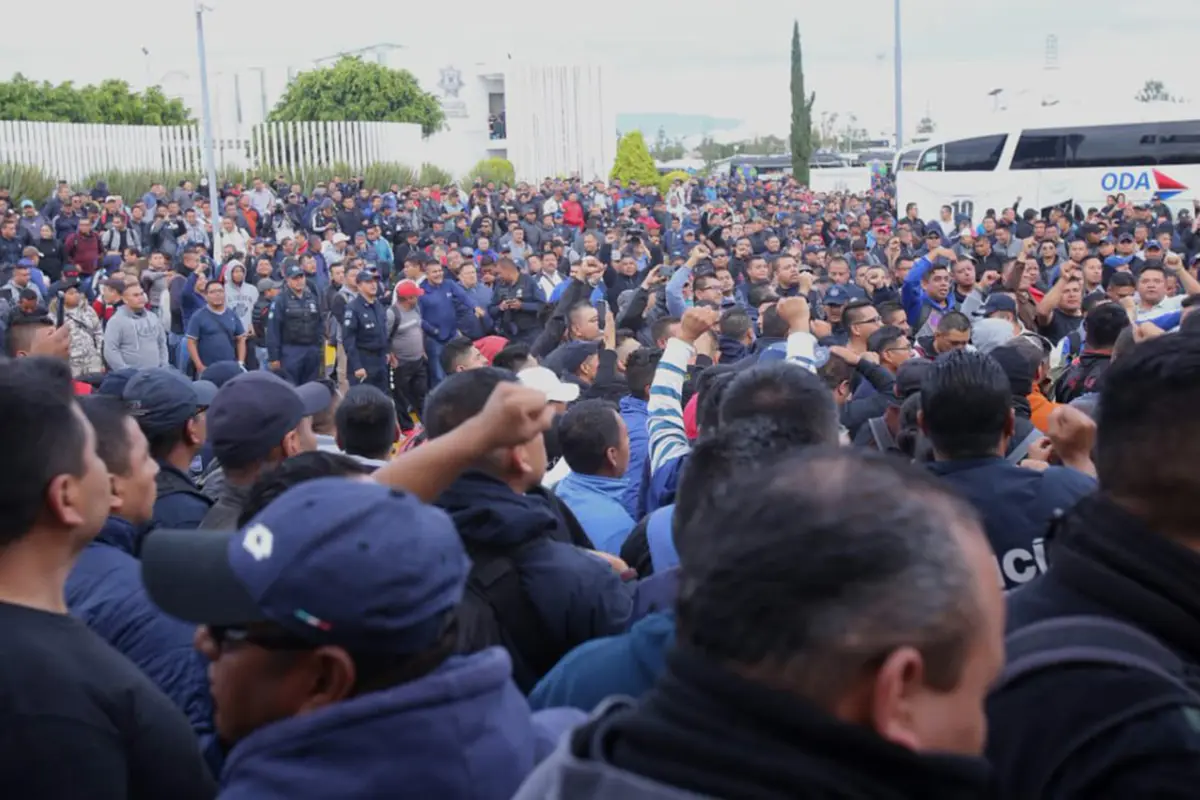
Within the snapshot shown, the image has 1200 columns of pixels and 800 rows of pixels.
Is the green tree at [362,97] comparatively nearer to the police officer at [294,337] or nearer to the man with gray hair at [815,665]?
the police officer at [294,337]

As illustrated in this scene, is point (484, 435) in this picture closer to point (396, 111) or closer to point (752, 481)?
point (752, 481)

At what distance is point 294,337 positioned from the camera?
12641 millimetres

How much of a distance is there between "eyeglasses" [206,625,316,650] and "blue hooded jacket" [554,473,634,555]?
2444 millimetres

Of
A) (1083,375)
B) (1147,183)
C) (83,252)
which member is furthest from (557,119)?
(1083,375)

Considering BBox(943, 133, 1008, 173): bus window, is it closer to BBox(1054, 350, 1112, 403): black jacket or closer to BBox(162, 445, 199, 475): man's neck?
BBox(1054, 350, 1112, 403): black jacket

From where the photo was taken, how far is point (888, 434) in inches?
205

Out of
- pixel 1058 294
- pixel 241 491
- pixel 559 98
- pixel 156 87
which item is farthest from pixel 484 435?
pixel 559 98

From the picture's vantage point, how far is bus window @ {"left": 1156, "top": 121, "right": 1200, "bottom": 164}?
99.7 ft

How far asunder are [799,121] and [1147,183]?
89.9 feet

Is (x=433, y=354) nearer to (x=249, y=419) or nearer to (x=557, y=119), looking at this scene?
(x=249, y=419)

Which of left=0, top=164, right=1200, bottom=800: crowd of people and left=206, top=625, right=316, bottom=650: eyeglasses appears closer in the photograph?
left=0, top=164, right=1200, bottom=800: crowd of people

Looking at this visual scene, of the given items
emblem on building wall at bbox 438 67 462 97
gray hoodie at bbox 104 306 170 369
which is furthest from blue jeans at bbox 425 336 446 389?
emblem on building wall at bbox 438 67 462 97

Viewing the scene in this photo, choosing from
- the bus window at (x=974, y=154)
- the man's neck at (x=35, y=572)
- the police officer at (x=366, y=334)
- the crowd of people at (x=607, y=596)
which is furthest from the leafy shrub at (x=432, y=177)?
the man's neck at (x=35, y=572)

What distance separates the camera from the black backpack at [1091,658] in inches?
61.0
